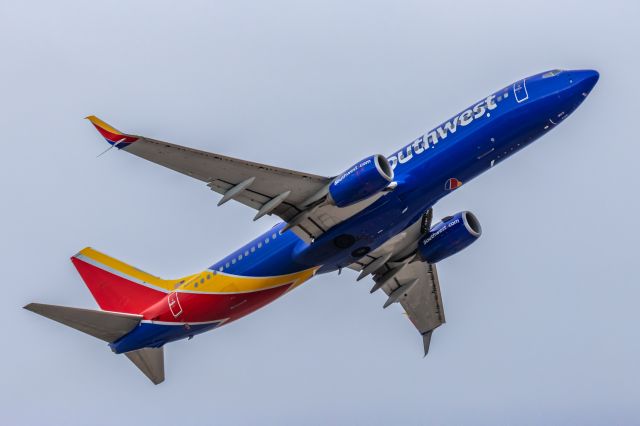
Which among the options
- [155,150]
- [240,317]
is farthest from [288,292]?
[155,150]

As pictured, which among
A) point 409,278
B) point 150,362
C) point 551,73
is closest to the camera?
point 551,73

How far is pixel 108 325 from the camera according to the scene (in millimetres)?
43969

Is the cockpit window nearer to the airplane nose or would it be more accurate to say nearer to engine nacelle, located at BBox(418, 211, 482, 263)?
the airplane nose

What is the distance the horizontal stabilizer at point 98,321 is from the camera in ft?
138

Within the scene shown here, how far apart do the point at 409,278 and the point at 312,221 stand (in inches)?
406

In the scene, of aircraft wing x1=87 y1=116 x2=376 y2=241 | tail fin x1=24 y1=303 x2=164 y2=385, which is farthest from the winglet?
tail fin x1=24 y1=303 x2=164 y2=385

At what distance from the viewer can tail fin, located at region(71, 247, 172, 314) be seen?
151 ft

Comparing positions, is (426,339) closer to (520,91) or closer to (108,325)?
(520,91)

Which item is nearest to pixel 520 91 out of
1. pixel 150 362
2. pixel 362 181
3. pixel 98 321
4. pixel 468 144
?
pixel 468 144

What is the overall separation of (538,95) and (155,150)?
49.6ft

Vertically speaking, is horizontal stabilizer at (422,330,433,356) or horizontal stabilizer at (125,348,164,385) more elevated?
horizontal stabilizer at (125,348,164,385)

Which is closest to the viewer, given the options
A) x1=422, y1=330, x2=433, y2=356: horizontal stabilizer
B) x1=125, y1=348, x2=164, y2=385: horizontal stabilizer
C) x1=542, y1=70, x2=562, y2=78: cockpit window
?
x1=542, y1=70, x2=562, y2=78: cockpit window

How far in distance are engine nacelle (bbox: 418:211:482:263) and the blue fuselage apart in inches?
155

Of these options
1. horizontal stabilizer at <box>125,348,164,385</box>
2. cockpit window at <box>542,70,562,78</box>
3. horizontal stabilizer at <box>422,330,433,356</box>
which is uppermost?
cockpit window at <box>542,70,562,78</box>
